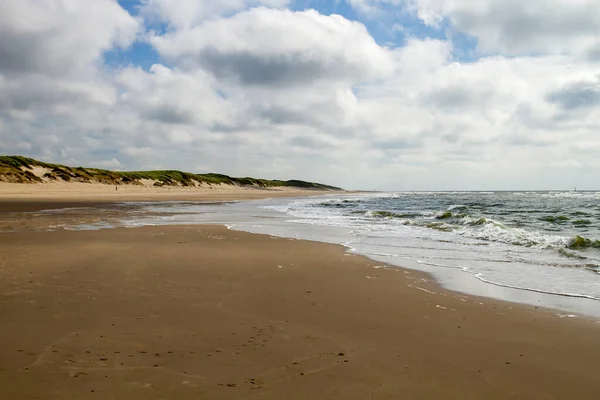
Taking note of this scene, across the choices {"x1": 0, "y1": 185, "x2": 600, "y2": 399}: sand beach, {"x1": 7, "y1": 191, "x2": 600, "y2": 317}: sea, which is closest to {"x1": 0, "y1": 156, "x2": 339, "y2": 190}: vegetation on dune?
{"x1": 7, "y1": 191, "x2": 600, "y2": 317}: sea

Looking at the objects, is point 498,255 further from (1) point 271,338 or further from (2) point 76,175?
(2) point 76,175

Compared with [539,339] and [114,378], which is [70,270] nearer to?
[114,378]

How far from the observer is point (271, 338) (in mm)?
4930

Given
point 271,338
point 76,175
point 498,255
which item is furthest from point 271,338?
point 76,175

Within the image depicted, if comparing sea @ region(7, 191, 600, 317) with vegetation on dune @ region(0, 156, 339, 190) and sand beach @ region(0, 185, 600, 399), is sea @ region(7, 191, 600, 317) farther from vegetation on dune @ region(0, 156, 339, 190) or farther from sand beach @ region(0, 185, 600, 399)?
vegetation on dune @ region(0, 156, 339, 190)

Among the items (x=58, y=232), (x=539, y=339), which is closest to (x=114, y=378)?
(x=539, y=339)

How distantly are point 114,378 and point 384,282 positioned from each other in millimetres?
5365

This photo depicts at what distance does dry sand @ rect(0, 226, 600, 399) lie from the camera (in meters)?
3.75

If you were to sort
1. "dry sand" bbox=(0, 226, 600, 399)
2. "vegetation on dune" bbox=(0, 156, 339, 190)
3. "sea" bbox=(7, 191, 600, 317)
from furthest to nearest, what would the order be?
"vegetation on dune" bbox=(0, 156, 339, 190) < "sea" bbox=(7, 191, 600, 317) < "dry sand" bbox=(0, 226, 600, 399)

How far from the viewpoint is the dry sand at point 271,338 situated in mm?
3752

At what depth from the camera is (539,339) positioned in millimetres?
5051

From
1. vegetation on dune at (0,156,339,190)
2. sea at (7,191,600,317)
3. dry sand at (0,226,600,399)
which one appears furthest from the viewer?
vegetation on dune at (0,156,339,190)

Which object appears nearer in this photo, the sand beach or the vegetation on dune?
the sand beach

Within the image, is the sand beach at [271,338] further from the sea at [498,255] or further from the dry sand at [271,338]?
the sea at [498,255]
